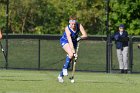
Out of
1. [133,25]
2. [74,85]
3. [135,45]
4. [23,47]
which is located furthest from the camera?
[133,25]

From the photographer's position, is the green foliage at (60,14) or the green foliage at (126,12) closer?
the green foliage at (126,12)

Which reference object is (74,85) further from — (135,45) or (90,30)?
(90,30)

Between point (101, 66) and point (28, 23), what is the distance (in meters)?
22.5

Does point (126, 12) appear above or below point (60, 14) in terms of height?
above

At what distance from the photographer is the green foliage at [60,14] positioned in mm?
42438

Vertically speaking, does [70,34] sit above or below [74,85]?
above

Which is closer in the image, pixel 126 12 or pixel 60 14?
pixel 126 12

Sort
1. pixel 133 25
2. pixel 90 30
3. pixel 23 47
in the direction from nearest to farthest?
1. pixel 23 47
2. pixel 133 25
3. pixel 90 30

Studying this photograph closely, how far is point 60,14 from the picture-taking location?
46.4 metres

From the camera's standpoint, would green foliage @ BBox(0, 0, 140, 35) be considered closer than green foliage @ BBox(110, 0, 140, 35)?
No

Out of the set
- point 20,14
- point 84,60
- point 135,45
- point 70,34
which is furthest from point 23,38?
point 20,14

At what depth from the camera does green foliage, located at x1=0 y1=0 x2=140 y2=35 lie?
4244 centimetres

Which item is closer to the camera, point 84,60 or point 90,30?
point 84,60

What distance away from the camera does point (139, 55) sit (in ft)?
82.3
